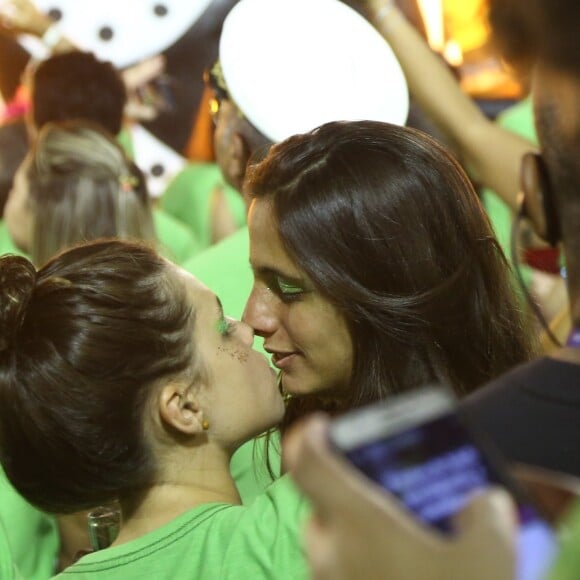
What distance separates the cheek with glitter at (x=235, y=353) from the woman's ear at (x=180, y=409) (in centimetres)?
8

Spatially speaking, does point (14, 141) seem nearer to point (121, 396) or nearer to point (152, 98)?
point (152, 98)

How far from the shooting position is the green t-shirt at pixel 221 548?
1.32m

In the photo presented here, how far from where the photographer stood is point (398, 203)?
5.13 feet

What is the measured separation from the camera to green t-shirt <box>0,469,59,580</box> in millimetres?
1922

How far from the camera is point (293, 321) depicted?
1.62 meters

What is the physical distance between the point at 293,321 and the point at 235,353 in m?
0.09

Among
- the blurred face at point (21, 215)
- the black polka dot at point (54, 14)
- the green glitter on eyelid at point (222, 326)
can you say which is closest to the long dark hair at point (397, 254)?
the green glitter on eyelid at point (222, 326)

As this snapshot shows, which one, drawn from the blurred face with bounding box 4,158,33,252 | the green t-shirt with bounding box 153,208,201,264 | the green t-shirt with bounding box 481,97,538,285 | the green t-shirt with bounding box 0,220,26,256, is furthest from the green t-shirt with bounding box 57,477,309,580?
the green t-shirt with bounding box 0,220,26,256

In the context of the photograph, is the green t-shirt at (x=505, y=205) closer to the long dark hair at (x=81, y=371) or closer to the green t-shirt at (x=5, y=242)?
the long dark hair at (x=81, y=371)

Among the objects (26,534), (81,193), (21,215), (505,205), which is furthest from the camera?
(21,215)

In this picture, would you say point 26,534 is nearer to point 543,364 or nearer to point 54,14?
point 543,364

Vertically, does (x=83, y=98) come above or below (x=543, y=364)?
below

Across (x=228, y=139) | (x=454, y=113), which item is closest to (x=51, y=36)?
(x=228, y=139)

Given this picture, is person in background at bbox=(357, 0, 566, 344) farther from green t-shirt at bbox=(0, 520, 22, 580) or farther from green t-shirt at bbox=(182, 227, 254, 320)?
green t-shirt at bbox=(0, 520, 22, 580)
